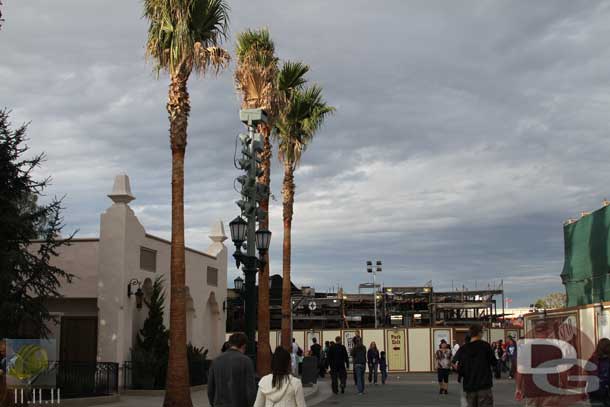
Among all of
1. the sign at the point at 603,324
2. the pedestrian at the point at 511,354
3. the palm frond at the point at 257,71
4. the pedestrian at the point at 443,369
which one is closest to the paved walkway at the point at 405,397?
the pedestrian at the point at 443,369

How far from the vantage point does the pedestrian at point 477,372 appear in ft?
37.7

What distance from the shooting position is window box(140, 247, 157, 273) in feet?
85.9

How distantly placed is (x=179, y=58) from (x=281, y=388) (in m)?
13.0

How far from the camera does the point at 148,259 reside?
2670 centimetres

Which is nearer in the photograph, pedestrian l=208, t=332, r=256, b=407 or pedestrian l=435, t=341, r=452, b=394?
pedestrian l=208, t=332, r=256, b=407

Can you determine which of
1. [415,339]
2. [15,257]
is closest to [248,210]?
[15,257]

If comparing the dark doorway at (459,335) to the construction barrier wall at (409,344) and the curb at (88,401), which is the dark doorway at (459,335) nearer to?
the construction barrier wall at (409,344)

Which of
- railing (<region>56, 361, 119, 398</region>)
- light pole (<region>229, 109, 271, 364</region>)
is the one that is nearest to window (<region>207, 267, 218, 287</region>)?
railing (<region>56, 361, 119, 398</region>)

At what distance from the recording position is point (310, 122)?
1259 inches

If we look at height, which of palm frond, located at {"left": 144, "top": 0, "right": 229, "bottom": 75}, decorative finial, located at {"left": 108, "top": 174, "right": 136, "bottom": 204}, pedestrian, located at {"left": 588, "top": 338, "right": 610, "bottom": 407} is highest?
palm frond, located at {"left": 144, "top": 0, "right": 229, "bottom": 75}

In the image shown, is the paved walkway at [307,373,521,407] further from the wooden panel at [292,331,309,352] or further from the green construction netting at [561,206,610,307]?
the wooden panel at [292,331,309,352]

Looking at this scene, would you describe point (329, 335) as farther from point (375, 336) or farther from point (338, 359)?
point (338, 359)

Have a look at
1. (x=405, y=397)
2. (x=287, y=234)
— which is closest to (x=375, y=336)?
(x=287, y=234)

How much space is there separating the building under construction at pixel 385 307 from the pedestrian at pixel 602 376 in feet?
163
